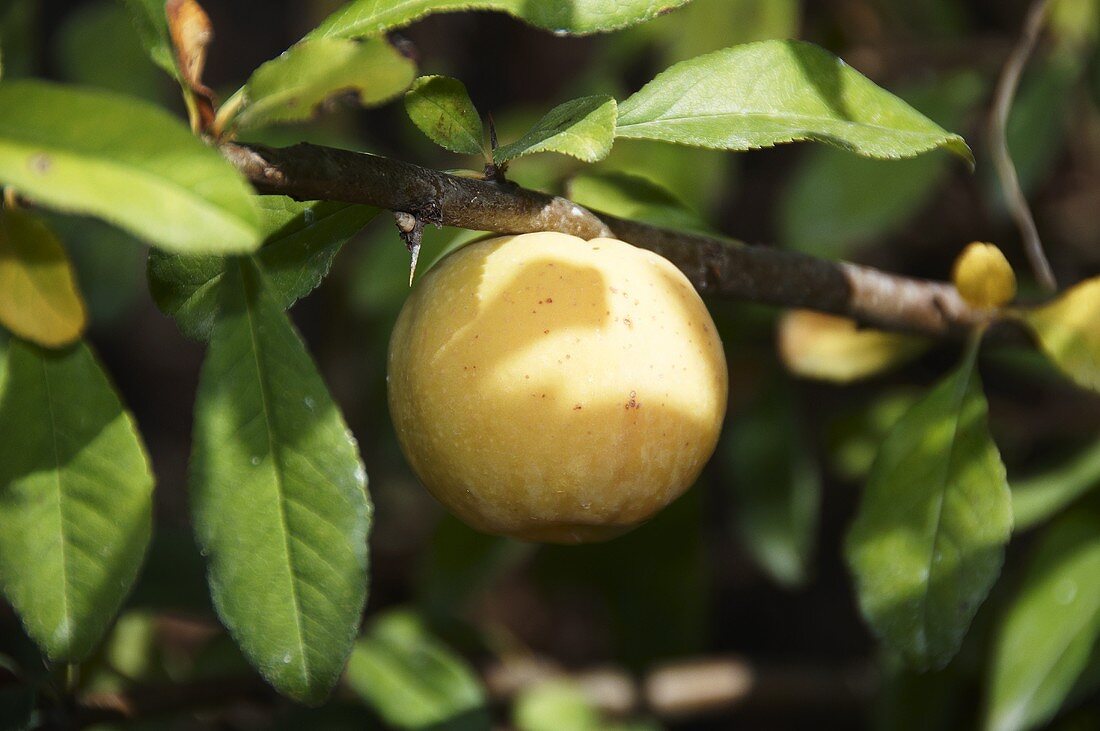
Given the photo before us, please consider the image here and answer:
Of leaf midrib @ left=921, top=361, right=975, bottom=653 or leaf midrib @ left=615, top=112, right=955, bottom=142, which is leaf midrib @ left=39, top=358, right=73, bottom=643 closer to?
leaf midrib @ left=615, top=112, right=955, bottom=142

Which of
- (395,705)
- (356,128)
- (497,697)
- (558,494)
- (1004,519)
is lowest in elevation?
(497,697)

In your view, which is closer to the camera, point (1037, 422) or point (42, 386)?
point (42, 386)

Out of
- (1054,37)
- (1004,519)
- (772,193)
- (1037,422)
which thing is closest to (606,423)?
(1004,519)

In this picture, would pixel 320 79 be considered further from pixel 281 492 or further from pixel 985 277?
pixel 985 277

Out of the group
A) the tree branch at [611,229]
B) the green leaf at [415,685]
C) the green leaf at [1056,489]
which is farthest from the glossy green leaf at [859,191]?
the green leaf at [415,685]

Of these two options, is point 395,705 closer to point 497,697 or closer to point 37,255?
point 497,697

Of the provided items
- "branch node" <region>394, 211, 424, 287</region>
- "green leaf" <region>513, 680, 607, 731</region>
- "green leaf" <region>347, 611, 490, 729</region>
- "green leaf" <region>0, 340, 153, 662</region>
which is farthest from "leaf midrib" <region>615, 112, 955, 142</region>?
"green leaf" <region>513, 680, 607, 731</region>
